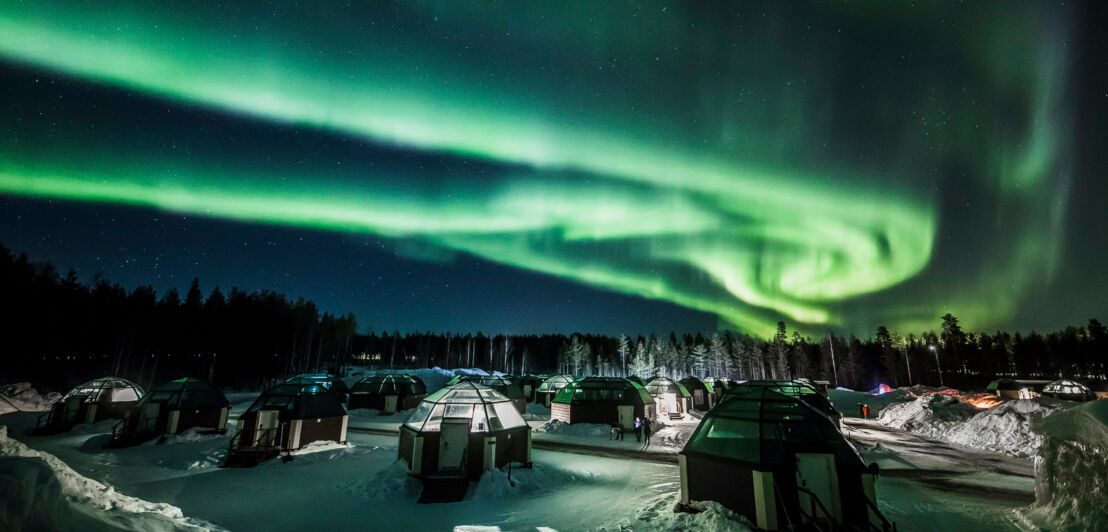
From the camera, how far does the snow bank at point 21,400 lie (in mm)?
45188

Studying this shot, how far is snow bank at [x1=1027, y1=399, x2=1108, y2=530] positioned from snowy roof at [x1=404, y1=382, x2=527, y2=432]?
2018cm

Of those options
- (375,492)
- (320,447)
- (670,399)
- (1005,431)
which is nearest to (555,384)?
(670,399)

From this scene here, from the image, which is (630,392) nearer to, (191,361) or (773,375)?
(191,361)

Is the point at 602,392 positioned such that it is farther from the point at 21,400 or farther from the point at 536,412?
the point at 21,400

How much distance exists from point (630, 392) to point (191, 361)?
82303 mm

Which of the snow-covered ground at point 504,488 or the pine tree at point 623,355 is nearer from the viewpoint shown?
the snow-covered ground at point 504,488

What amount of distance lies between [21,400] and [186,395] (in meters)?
37.8

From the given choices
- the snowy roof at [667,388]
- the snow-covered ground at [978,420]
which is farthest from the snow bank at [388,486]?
the snowy roof at [667,388]

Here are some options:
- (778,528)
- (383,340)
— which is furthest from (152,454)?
(383,340)

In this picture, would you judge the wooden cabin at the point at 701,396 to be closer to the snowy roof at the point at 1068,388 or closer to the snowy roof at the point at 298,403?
the snowy roof at the point at 1068,388

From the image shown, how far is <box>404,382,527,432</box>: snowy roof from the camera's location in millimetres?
21344

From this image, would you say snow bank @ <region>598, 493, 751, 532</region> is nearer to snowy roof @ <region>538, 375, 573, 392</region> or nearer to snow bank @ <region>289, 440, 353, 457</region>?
snow bank @ <region>289, 440, 353, 457</region>

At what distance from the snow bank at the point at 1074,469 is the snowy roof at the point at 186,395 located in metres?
47.3

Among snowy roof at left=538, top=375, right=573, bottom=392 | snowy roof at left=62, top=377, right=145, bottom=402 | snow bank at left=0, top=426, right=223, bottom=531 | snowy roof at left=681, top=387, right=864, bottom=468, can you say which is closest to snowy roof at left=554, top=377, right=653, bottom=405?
snowy roof at left=538, top=375, right=573, bottom=392
